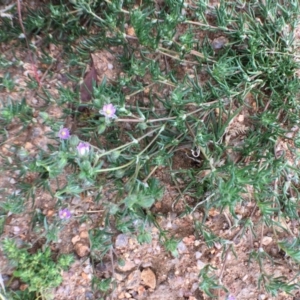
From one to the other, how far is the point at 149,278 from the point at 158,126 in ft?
2.83

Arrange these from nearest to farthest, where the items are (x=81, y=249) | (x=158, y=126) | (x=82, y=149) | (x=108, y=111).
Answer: (x=82, y=149), (x=108, y=111), (x=158, y=126), (x=81, y=249)

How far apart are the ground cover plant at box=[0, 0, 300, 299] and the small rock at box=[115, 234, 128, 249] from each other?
4cm

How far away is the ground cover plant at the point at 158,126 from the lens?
7.49 ft

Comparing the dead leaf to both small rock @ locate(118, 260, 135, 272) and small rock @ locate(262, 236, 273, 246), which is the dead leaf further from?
small rock @ locate(262, 236, 273, 246)

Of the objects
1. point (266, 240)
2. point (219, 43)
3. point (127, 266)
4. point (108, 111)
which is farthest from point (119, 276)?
point (219, 43)

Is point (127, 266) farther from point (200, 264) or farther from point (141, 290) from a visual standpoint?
point (200, 264)

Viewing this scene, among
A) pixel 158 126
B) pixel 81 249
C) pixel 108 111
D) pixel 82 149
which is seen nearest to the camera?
pixel 82 149

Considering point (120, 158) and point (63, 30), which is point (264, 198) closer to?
point (120, 158)

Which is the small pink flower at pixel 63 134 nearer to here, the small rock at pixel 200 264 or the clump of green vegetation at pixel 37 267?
the clump of green vegetation at pixel 37 267

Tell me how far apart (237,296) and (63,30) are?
68.1 inches

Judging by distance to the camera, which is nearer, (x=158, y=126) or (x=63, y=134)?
(x=63, y=134)

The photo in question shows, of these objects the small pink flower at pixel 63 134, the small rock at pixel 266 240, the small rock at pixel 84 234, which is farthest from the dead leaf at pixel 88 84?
the small rock at pixel 266 240

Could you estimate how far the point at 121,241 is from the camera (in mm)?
2496

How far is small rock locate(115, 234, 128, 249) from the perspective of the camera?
2.49 meters
